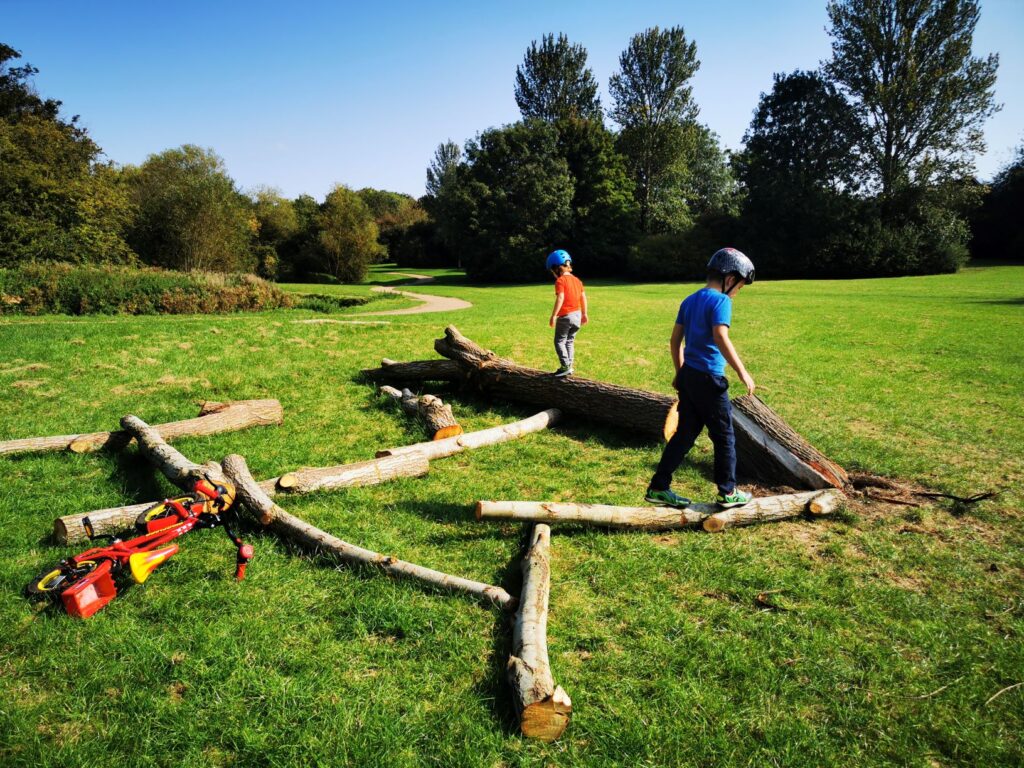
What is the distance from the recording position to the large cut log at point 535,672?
2.77 metres

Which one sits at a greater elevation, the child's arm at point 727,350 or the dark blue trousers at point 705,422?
the child's arm at point 727,350

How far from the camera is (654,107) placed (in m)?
51.0

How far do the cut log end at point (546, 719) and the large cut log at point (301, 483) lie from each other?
11.3ft

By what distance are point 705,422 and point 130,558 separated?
450 centimetres

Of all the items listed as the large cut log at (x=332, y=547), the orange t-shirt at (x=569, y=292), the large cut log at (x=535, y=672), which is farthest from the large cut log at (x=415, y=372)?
the large cut log at (x=535, y=672)

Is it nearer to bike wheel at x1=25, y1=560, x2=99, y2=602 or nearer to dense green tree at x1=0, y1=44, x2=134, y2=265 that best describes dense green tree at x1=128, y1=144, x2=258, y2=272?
dense green tree at x1=0, y1=44, x2=134, y2=265

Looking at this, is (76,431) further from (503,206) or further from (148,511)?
(503,206)

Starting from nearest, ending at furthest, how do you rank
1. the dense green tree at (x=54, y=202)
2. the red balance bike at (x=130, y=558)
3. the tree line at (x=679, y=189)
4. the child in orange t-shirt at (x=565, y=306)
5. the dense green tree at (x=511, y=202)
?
the red balance bike at (x=130, y=558)
the child in orange t-shirt at (x=565, y=306)
the dense green tree at (x=54, y=202)
the tree line at (x=679, y=189)
the dense green tree at (x=511, y=202)

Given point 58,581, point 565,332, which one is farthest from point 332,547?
point 565,332

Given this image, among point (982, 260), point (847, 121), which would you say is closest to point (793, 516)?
point (847, 121)

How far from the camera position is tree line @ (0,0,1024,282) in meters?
36.6

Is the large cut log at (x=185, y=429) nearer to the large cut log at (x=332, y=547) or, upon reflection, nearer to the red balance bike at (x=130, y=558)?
the large cut log at (x=332, y=547)

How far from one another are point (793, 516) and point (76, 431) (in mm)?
8634

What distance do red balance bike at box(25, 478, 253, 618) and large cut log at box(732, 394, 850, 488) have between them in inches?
195
